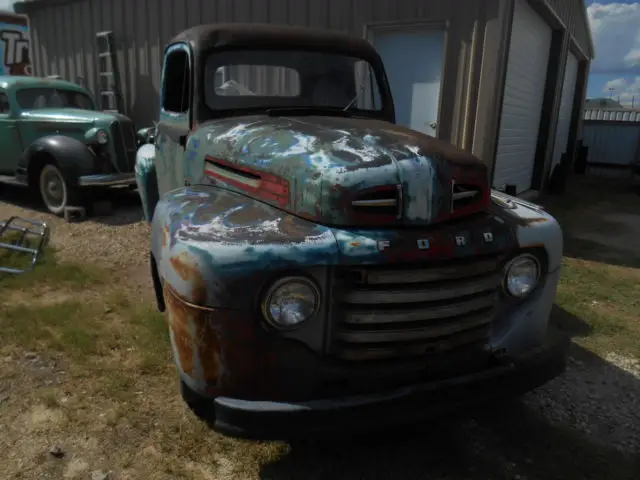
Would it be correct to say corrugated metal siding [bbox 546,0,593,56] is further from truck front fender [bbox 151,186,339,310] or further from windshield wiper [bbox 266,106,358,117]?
truck front fender [bbox 151,186,339,310]

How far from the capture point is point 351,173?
214cm

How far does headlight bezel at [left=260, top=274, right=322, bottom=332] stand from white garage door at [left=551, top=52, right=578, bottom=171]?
43.3 feet

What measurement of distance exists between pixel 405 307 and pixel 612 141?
18419mm

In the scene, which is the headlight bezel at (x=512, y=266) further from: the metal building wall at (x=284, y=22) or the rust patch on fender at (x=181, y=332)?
the metal building wall at (x=284, y=22)

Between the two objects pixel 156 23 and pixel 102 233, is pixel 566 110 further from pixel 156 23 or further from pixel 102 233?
pixel 102 233

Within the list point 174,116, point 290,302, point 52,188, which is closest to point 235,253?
point 290,302

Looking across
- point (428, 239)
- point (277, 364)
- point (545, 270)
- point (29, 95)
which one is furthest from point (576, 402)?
point (29, 95)

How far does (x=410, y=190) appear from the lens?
7.03ft

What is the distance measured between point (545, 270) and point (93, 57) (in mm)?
10924

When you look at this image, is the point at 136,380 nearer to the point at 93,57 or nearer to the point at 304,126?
the point at 304,126

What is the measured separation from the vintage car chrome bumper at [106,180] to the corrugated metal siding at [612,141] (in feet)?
52.9

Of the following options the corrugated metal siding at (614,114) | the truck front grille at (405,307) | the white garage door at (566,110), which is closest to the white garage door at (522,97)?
the white garage door at (566,110)

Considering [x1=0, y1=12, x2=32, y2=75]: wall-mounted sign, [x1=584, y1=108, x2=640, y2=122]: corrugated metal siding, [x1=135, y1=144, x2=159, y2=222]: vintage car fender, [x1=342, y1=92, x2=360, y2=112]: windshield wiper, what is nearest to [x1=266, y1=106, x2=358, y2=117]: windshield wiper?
[x1=342, y1=92, x2=360, y2=112]: windshield wiper

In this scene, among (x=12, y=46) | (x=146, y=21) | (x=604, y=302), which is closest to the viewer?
(x=604, y=302)
